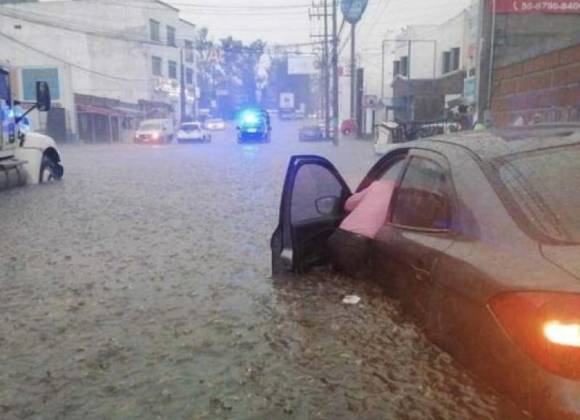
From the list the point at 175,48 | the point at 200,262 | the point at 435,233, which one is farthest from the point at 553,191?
the point at 175,48

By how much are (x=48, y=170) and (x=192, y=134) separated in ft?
93.6

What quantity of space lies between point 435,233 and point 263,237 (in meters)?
4.89

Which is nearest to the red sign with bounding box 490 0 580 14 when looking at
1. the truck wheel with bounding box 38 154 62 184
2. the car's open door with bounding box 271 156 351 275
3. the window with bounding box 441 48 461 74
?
the truck wheel with bounding box 38 154 62 184

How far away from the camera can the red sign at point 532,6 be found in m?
16.2

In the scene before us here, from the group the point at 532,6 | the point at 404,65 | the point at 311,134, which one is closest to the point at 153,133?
the point at 311,134

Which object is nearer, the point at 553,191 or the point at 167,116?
the point at 553,191

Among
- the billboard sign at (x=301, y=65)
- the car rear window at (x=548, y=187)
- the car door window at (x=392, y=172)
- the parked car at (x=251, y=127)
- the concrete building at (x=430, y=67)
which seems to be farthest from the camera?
the billboard sign at (x=301, y=65)

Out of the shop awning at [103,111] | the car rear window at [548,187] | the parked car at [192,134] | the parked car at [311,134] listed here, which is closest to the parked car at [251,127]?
the parked car at [192,134]

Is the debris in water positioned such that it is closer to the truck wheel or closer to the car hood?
the car hood

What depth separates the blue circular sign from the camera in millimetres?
45625

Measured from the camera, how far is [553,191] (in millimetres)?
2928

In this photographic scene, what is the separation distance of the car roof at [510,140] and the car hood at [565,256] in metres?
0.84

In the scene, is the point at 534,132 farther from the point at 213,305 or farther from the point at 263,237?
the point at 263,237

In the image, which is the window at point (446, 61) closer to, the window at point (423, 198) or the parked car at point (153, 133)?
the parked car at point (153, 133)
